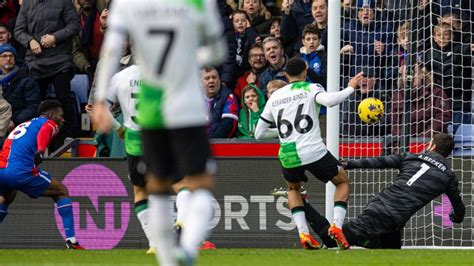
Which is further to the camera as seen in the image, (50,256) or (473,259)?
(50,256)

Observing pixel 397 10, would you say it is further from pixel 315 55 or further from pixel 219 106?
pixel 219 106

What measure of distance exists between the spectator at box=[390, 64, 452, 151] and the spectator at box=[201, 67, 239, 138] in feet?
7.50

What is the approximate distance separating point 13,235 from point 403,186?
566 centimetres

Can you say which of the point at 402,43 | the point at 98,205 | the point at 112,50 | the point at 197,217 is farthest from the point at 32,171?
the point at 197,217

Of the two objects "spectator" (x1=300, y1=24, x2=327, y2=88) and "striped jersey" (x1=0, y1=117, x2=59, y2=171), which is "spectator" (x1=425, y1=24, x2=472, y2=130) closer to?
"spectator" (x1=300, y1=24, x2=327, y2=88)

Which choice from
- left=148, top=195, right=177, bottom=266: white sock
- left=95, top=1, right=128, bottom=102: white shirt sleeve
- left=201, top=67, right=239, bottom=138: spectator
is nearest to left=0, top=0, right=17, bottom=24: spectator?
left=201, top=67, right=239, bottom=138: spectator

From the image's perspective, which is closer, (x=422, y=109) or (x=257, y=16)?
(x=422, y=109)

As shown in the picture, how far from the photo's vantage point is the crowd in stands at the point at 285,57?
15.6 m

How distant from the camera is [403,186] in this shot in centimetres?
1384

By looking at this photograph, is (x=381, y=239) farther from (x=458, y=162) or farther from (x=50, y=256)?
(x=50, y=256)

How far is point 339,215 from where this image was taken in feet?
45.0

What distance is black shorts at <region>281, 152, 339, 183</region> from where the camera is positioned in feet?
44.7

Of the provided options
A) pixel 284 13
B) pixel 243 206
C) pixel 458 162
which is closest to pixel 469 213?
pixel 458 162

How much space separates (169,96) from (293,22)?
10.3m
